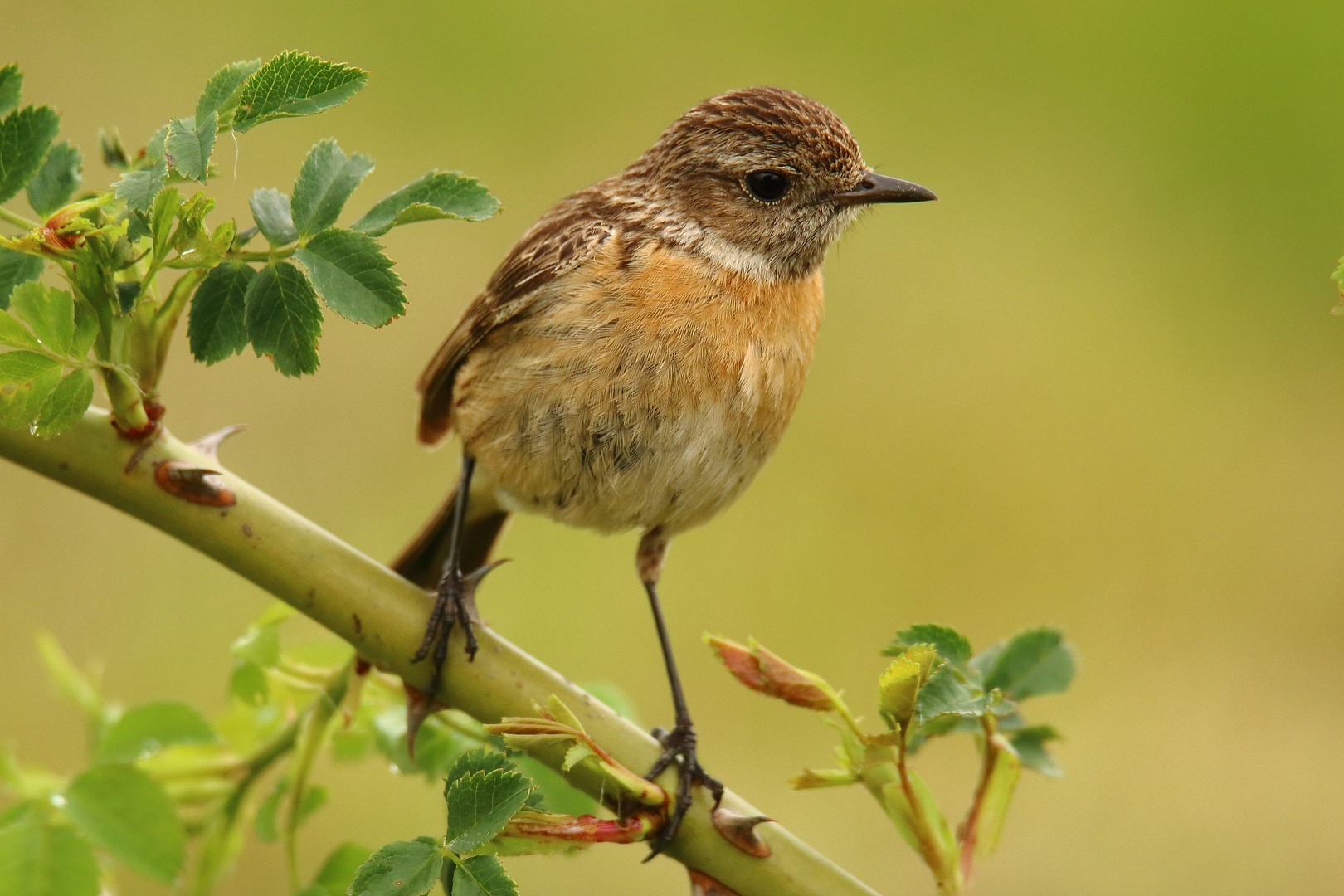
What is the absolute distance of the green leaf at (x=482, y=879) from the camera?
150 centimetres

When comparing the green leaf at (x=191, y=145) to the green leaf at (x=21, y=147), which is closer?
the green leaf at (x=191, y=145)

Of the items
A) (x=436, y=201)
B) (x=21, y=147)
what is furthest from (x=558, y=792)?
(x=21, y=147)

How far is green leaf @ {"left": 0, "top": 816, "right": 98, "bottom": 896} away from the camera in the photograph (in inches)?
70.0

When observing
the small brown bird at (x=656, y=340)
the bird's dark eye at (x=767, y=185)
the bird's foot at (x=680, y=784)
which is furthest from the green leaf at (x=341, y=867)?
the bird's dark eye at (x=767, y=185)

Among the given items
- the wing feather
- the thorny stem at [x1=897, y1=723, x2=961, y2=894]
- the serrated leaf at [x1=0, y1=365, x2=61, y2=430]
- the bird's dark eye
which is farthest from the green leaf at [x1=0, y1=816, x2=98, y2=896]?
the bird's dark eye

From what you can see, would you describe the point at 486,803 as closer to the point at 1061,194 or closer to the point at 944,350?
the point at 944,350

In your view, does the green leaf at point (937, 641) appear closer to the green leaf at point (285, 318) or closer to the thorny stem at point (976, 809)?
the thorny stem at point (976, 809)

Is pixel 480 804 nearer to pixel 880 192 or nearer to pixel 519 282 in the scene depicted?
pixel 519 282

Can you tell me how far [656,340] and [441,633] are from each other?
106 cm

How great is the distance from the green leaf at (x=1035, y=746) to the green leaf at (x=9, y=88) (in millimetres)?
1674

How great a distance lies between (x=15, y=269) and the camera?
1702 millimetres

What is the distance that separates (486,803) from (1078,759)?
4220mm

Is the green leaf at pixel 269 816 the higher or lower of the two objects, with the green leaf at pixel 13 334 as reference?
lower

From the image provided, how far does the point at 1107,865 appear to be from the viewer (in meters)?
4.80
